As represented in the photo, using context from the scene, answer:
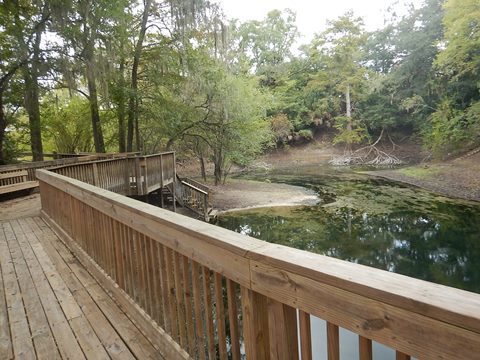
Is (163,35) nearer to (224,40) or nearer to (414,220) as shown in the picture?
(224,40)

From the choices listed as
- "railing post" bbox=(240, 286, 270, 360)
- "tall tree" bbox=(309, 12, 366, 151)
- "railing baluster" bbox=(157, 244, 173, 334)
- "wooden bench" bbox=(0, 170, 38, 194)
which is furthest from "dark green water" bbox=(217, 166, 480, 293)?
"tall tree" bbox=(309, 12, 366, 151)

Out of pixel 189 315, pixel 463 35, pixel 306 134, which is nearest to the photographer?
pixel 189 315

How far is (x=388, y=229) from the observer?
34.7 ft

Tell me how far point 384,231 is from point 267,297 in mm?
10388

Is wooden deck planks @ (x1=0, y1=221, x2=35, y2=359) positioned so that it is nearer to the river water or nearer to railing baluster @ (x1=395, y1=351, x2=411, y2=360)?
railing baluster @ (x1=395, y1=351, x2=411, y2=360)

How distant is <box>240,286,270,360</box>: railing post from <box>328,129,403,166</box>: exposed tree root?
2701 cm

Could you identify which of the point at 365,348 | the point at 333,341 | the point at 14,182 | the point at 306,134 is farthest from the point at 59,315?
the point at 306,134

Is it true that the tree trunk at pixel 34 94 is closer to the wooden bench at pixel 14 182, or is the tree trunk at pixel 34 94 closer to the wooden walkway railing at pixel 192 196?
the wooden bench at pixel 14 182

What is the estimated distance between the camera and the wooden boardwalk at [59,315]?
2.20 meters

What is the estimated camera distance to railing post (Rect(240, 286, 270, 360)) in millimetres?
1288

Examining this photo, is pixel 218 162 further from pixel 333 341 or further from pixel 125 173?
pixel 333 341

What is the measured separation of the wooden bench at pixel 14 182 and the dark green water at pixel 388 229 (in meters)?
6.30

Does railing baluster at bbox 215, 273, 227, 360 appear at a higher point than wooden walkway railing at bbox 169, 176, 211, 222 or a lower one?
higher

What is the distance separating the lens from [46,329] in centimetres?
247
